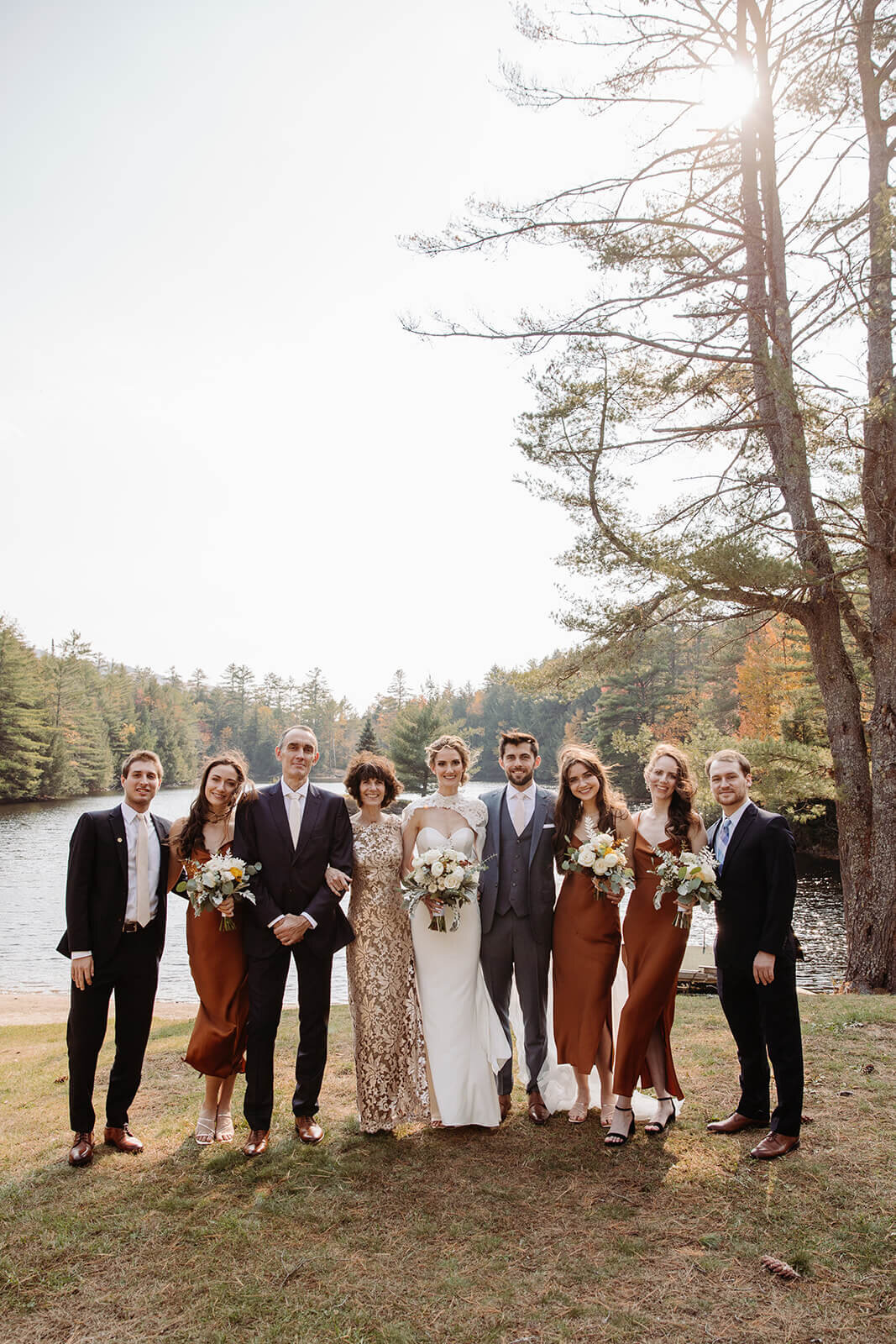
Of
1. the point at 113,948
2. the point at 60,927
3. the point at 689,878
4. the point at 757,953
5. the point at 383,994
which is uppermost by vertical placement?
the point at 689,878

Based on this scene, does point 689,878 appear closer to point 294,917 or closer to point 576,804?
point 576,804

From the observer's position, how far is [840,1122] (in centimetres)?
506

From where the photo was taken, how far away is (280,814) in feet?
16.8

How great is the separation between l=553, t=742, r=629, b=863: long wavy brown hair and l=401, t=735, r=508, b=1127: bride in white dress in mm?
498

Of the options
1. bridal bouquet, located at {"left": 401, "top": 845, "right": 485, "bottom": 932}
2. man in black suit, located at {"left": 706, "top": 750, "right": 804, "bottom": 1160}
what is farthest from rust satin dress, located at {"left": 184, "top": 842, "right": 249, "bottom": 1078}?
man in black suit, located at {"left": 706, "top": 750, "right": 804, "bottom": 1160}

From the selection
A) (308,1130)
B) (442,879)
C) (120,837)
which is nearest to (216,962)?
(120,837)

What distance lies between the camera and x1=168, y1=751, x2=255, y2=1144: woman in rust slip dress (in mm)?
4977

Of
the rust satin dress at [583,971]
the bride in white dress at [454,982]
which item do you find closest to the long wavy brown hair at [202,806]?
the bride in white dress at [454,982]

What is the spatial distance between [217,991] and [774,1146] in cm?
321

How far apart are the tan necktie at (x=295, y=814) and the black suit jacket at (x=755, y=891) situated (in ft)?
8.20

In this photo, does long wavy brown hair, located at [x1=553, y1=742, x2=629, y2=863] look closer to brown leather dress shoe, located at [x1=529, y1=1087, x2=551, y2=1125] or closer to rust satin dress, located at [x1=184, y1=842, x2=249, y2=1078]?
brown leather dress shoe, located at [x1=529, y1=1087, x2=551, y2=1125]

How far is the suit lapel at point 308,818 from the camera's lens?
509 centimetres

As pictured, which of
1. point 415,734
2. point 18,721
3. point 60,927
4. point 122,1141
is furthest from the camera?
point 18,721

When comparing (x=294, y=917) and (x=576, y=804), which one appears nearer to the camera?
(x=294, y=917)
